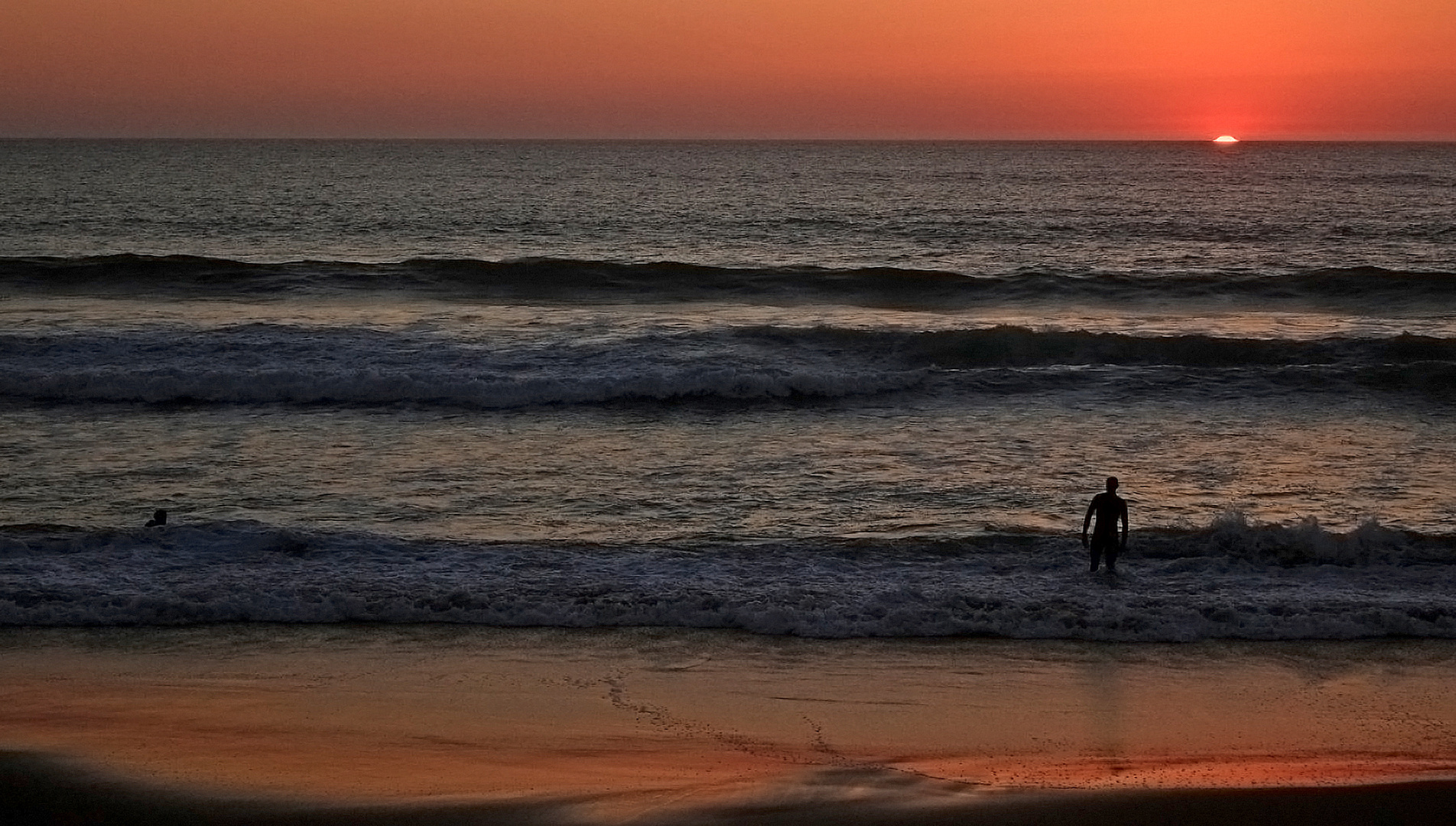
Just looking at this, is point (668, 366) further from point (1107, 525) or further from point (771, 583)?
point (1107, 525)

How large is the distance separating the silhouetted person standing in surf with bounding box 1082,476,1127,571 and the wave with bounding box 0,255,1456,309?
18.9 m

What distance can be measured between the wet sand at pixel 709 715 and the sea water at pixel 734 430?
22.1 inches

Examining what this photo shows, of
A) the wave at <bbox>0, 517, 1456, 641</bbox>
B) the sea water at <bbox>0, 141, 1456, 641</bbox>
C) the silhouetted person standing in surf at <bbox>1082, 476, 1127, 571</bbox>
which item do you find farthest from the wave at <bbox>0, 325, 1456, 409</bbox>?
the silhouetted person standing in surf at <bbox>1082, 476, 1127, 571</bbox>

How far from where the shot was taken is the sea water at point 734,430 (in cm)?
1160

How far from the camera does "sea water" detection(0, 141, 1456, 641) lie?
11.6 meters

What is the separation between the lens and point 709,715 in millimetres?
8922

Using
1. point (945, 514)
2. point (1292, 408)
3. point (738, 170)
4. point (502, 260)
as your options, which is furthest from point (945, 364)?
point (738, 170)

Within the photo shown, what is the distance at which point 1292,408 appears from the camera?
66.1 feet

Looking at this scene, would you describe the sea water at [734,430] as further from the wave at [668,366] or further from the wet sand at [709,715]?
the wet sand at [709,715]

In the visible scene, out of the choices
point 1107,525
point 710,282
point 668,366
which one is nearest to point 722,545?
point 1107,525

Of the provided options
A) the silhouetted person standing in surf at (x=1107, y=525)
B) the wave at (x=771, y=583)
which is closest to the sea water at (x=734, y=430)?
the wave at (x=771, y=583)

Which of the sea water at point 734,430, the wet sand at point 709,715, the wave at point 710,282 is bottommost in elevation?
the wet sand at point 709,715

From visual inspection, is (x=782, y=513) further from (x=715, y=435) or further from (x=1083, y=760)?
(x=1083, y=760)

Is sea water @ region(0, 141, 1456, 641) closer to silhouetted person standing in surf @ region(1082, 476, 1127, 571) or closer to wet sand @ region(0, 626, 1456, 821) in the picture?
silhouetted person standing in surf @ region(1082, 476, 1127, 571)
